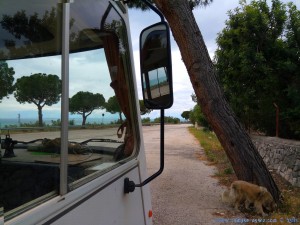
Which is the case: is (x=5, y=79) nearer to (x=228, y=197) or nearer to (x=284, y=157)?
(x=228, y=197)

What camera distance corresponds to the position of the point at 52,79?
1.35 m

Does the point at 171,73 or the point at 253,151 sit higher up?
the point at 171,73

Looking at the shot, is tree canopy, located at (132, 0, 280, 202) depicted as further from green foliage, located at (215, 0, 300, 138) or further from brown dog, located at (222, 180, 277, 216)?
green foliage, located at (215, 0, 300, 138)

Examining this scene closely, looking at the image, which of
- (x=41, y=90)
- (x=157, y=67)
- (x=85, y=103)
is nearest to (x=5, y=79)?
(x=41, y=90)

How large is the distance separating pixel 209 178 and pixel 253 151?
2.63 metres

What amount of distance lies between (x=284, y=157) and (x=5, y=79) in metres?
7.73

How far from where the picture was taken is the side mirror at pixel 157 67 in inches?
72.7

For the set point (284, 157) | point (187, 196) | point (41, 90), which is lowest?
point (187, 196)

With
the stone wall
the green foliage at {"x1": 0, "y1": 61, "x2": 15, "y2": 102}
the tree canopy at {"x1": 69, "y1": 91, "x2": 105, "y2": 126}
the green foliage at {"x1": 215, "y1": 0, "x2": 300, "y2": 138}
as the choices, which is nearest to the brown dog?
the stone wall

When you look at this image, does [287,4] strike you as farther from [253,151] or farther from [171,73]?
[171,73]

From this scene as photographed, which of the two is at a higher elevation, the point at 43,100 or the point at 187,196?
the point at 43,100

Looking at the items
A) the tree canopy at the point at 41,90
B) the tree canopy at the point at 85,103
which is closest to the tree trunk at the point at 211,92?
the tree canopy at the point at 85,103

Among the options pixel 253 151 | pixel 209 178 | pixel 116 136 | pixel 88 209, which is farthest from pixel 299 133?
pixel 88 209

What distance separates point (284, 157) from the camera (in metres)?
A: 8.09
